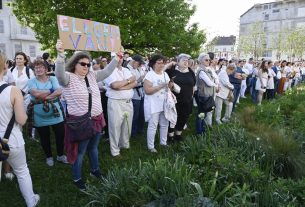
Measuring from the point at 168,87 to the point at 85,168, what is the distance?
2.29 meters

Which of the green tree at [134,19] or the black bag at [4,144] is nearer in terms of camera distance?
the black bag at [4,144]

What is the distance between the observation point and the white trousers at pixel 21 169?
A: 10.7 feet

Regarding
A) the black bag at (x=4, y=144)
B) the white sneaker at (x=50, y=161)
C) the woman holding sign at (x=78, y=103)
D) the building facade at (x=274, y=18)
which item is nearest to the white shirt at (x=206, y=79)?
the woman holding sign at (x=78, y=103)

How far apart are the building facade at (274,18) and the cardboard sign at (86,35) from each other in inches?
2201

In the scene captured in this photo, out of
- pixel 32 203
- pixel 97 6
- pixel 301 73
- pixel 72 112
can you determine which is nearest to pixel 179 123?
pixel 72 112

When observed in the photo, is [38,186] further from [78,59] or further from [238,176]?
[238,176]

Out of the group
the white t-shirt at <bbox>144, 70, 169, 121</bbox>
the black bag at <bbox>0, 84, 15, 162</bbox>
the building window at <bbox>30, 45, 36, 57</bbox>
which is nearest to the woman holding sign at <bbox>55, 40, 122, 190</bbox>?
the black bag at <bbox>0, 84, 15, 162</bbox>

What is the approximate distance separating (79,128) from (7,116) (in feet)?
3.22

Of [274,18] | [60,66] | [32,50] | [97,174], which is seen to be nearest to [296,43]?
[274,18]

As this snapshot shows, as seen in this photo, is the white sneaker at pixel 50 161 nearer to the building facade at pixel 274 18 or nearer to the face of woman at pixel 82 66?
the face of woman at pixel 82 66

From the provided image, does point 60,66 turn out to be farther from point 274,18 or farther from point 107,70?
point 274,18

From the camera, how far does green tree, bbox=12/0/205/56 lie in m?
15.7

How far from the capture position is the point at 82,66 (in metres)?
4.04

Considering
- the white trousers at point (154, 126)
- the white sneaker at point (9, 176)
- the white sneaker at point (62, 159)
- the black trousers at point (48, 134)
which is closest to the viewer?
the white sneaker at point (9, 176)
